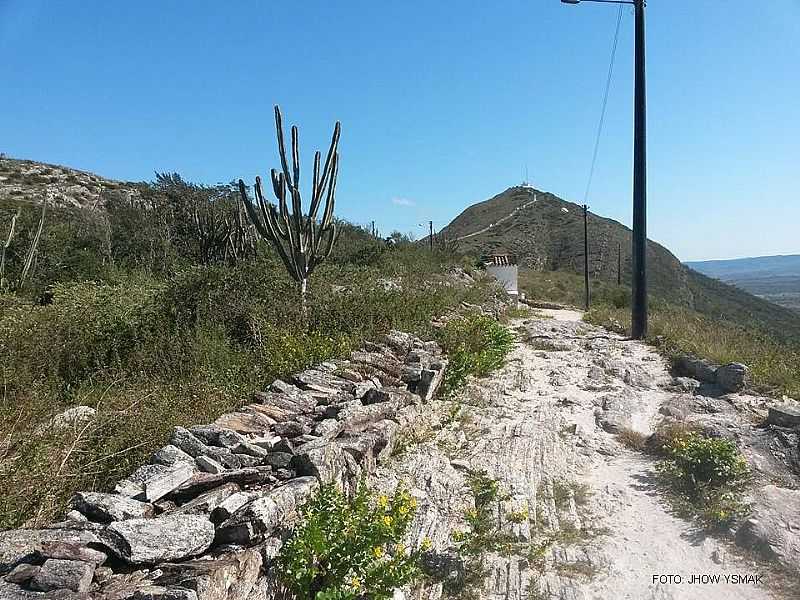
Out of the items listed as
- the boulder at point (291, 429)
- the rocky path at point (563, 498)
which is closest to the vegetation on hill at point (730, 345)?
the rocky path at point (563, 498)

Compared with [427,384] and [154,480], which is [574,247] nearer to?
[427,384]

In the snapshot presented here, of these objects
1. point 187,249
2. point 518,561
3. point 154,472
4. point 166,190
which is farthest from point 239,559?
point 166,190

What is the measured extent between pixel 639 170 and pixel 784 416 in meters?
7.23

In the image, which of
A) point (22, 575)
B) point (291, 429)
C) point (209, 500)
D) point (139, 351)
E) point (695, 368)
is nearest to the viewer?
point (22, 575)

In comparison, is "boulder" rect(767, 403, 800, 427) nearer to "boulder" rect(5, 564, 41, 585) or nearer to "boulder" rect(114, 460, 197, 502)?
"boulder" rect(114, 460, 197, 502)

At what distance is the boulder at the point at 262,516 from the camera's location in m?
2.70

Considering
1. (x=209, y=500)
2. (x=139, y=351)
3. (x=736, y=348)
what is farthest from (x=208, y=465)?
(x=736, y=348)

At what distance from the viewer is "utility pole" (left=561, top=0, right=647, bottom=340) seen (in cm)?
1113

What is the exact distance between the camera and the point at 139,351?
18.6 ft

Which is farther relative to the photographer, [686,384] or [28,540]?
[686,384]

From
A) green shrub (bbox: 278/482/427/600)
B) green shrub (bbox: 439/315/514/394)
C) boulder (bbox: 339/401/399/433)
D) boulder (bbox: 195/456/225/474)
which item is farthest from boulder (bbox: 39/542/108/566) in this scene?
green shrub (bbox: 439/315/514/394)

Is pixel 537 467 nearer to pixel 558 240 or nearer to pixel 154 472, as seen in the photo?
pixel 154 472

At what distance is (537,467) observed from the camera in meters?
4.84

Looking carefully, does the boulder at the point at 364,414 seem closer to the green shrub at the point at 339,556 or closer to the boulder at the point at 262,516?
the boulder at the point at 262,516
